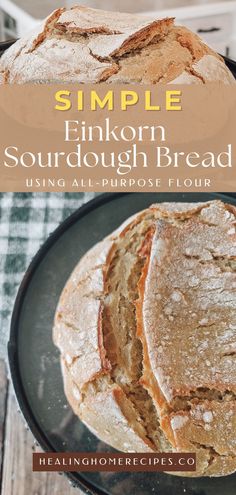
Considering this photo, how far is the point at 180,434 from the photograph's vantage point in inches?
40.3

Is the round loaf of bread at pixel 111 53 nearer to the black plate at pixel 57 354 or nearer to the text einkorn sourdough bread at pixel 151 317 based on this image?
the text einkorn sourdough bread at pixel 151 317

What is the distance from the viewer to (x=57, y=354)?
130 cm

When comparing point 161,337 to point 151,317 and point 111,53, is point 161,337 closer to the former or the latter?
point 151,317

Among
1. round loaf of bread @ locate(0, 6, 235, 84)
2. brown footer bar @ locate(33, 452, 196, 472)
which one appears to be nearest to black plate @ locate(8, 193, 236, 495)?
brown footer bar @ locate(33, 452, 196, 472)

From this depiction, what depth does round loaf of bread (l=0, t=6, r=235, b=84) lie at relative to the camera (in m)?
1.22

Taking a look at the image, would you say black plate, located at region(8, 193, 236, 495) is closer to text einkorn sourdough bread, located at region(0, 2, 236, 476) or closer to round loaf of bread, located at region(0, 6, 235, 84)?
text einkorn sourdough bread, located at region(0, 2, 236, 476)

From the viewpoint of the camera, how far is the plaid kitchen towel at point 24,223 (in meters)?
1.43

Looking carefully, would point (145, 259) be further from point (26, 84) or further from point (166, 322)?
point (26, 84)

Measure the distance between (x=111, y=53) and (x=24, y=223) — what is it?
1.34 ft

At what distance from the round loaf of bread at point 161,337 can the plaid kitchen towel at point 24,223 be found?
Answer: 288 mm

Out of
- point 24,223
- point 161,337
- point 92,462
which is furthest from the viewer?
point 24,223

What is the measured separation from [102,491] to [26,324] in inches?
12.5

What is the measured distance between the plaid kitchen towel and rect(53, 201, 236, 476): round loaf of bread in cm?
29

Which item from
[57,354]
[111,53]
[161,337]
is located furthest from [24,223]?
[161,337]
